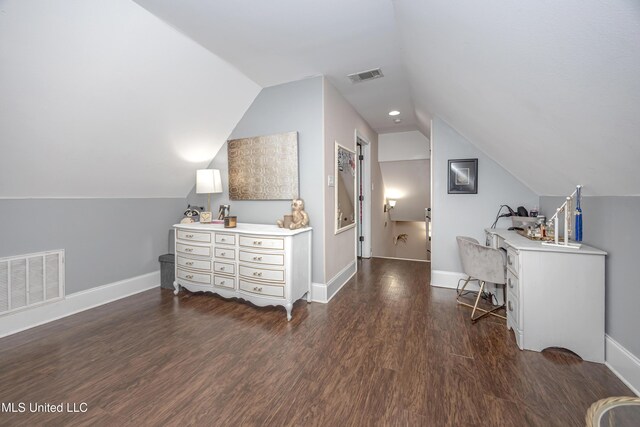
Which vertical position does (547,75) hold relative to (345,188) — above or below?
above

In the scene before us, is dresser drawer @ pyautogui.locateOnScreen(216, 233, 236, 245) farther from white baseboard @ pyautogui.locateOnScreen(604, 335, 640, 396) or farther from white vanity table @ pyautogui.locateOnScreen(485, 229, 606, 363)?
white baseboard @ pyautogui.locateOnScreen(604, 335, 640, 396)

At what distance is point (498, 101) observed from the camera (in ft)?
5.92

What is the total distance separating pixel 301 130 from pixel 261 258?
5.13 feet

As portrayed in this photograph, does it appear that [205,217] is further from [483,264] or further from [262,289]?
[483,264]

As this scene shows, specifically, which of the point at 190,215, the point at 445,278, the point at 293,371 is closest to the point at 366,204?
the point at 445,278

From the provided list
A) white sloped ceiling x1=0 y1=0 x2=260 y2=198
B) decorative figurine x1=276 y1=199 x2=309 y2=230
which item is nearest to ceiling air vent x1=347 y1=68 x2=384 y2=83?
white sloped ceiling x1=0 y1=0 x2=260 y2=198

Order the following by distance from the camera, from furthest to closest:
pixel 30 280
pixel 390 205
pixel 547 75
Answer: pixel 390 205 → pixel 30 280 → pixel 547 75

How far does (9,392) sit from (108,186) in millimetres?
1976

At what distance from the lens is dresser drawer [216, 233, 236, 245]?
2795mm

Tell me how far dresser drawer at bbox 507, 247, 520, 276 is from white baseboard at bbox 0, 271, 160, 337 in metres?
4.16

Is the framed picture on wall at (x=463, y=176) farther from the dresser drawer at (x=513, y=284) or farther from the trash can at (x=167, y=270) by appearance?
the trash can at (x=167, y=270)

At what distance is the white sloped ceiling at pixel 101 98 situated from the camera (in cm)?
170

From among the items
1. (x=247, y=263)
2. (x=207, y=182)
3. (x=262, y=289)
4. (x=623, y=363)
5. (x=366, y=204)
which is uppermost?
(x=207, y=182)

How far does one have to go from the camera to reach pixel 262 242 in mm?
2613
